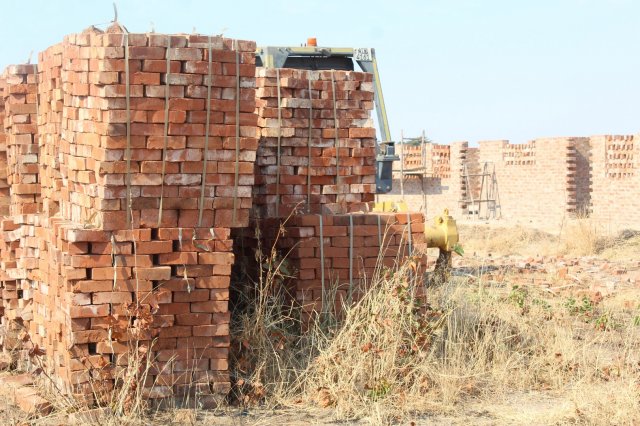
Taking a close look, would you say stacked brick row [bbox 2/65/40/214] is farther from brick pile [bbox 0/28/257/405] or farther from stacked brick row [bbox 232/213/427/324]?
stacked brick row [bbox 232/213/427/324]

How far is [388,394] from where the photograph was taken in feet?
→ 18.9

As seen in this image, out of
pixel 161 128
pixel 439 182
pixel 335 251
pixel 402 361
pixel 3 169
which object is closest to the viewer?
pixel 161 128

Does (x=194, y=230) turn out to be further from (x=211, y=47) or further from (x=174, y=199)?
(x=211, y=47)

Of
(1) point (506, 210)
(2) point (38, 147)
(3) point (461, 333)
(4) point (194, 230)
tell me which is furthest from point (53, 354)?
(1) point (506, 210)

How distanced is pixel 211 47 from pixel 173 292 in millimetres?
1422

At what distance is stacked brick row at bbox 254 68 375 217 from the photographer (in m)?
6.76

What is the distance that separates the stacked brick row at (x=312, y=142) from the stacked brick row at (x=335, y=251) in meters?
0.27

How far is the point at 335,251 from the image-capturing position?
21.4 ft

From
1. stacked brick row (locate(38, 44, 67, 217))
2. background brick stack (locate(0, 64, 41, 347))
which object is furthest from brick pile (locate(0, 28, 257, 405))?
background brick stack (locate(0, 64, 41, 347))

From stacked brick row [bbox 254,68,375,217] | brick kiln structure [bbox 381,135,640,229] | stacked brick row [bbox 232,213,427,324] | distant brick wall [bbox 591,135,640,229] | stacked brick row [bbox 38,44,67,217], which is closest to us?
stacked brick row [bbox 38,44,67,217]

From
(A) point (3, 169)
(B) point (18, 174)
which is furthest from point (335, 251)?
(A) point (3, 169)

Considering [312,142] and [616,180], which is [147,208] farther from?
[616,180]

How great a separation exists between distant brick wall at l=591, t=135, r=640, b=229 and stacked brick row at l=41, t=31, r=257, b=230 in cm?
1675

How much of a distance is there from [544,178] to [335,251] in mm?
18397
